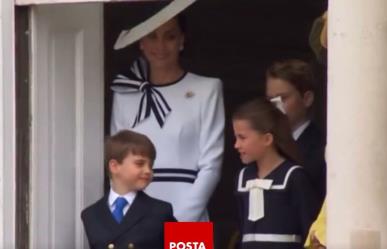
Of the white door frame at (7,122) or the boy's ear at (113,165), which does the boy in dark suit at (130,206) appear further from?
the white door frame at (7,122)

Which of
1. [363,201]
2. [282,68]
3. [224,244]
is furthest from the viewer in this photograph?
[224,244]

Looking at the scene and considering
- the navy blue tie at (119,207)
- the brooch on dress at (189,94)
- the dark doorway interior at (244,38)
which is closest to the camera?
the navy blue tie at (119,207)

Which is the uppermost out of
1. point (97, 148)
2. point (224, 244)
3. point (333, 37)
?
point (333, 37)

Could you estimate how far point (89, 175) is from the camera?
516 cm

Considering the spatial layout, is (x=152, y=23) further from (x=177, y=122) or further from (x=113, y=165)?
(x=113, y=165)

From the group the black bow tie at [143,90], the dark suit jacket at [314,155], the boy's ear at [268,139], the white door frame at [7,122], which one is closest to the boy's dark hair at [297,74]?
the dark suit jacket at [314,155]

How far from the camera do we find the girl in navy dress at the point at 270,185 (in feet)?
15.4

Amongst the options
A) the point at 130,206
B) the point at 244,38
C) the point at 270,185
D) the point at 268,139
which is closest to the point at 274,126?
the point at 268,139

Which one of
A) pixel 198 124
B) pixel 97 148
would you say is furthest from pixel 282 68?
pixel 97 148

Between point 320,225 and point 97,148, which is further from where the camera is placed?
point 97,148

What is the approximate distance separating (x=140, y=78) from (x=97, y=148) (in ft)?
0.86

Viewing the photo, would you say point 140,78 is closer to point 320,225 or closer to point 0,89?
point 0,89

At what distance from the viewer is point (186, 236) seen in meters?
4.89

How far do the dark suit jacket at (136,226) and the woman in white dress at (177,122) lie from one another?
0.10 metres
